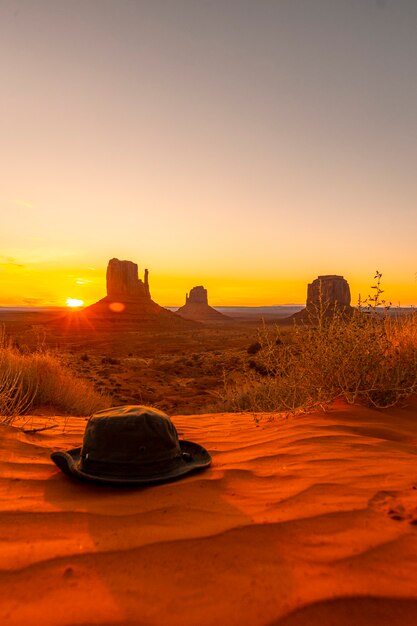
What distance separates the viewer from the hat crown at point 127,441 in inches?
99.2

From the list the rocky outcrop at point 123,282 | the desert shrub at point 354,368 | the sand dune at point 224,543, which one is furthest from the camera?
the rocky outcrop at point 123,282

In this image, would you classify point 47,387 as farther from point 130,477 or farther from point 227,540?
point 227,540

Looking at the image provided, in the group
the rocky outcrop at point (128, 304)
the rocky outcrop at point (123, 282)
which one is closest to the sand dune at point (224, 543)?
the rocky outcrop at point (128, 304)

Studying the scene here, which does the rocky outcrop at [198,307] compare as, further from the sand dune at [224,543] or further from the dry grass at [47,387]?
the sand dune at [224,543]

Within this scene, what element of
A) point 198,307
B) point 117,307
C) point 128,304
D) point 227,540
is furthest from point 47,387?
point 198,307

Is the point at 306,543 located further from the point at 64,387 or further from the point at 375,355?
the point at 64,387

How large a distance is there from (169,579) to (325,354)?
131 inches

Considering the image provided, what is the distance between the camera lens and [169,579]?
1.54 m

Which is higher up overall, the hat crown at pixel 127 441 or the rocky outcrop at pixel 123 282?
the rocky outcrop at pixel 123 282

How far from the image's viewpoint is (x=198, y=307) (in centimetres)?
11781

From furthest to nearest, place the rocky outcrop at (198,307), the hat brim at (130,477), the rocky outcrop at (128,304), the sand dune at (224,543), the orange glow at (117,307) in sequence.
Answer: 1. the rocky outcrop at (198,307)
2. the orange glow at (117,307)
3. the rocky outcrop at (128,304)
4. the hat brim at (130,477)
5. the sand dune at (224,543)

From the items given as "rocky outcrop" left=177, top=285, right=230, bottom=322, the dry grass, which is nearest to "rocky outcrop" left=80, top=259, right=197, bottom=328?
"rocky outcrop" left=177, top=285, right=230, bottom=322

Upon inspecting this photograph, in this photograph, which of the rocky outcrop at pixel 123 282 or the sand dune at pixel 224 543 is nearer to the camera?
the sand dune at pixel 224 543

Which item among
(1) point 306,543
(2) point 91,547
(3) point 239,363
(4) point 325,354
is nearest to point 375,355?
(4) point 325,354
